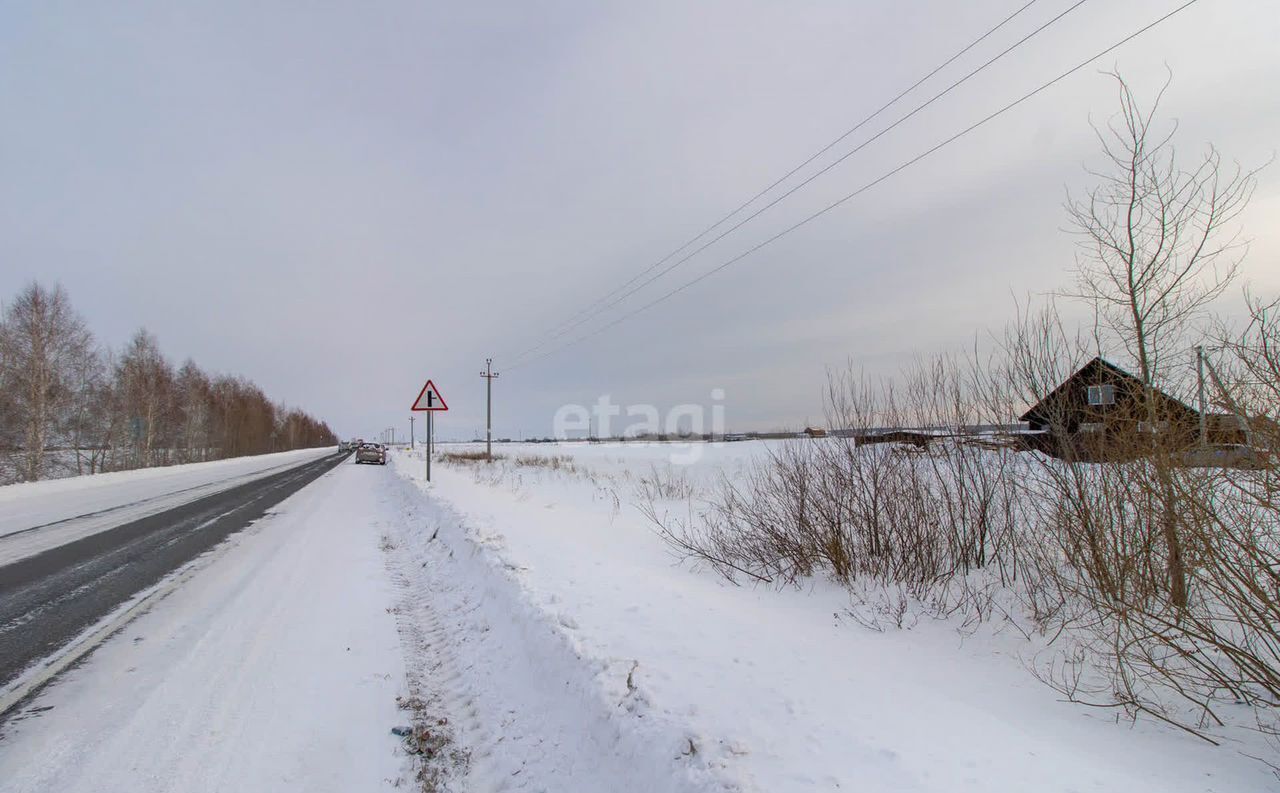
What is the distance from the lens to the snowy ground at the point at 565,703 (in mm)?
2451

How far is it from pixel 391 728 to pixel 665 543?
5727 mm

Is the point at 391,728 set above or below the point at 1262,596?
below

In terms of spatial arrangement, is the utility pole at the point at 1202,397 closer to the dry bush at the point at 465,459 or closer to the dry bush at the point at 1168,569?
the dry bush at the point at 1168,569

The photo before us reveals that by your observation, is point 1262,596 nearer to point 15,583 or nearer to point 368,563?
point 368,563

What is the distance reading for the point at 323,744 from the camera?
9.40 feet

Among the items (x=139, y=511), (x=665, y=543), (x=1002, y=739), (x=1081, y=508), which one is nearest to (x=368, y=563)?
(x=665, y=543)

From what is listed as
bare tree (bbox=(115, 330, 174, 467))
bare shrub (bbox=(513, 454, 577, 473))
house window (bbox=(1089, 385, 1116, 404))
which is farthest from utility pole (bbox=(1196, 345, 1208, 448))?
bare tree (bbox=(115, 330, 174, 467))

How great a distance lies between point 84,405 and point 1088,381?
45932mm

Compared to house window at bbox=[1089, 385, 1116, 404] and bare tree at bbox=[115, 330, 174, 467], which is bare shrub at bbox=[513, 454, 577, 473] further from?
bare tree at bbox=[115, 330, 174, 467]

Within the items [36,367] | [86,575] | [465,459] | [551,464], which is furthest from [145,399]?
[86,575]

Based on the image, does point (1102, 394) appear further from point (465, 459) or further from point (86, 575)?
point (465, 459)

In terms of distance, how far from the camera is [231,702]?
3.24 metres

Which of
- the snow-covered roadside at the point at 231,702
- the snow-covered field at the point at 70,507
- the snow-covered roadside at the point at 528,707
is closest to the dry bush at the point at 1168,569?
the snow-covered roadside at the point at 528,707

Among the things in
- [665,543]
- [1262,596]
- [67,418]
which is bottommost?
[665,543]
